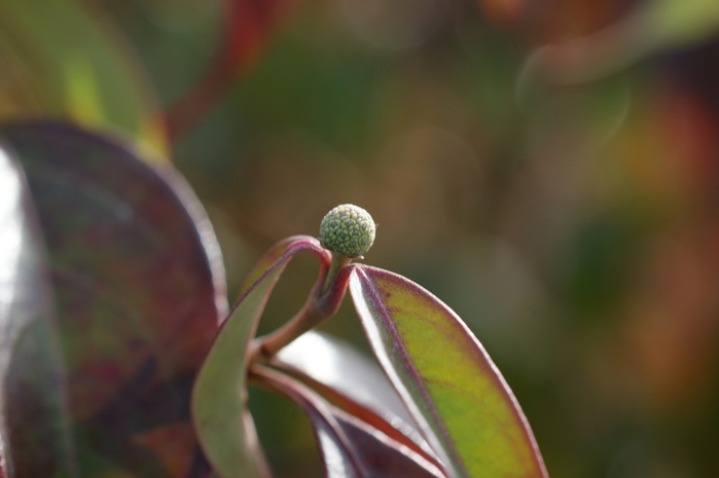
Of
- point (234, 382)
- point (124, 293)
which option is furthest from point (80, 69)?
point (234, 382)

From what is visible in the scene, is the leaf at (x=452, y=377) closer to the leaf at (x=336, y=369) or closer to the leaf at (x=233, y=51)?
the leaf at (x=336, y=369)

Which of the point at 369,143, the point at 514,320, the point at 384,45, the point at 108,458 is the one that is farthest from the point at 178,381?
the point at 384,45

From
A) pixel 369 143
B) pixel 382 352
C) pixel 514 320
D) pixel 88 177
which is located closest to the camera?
pixel 382 352

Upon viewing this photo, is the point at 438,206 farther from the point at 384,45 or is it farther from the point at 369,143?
the point at 384,45

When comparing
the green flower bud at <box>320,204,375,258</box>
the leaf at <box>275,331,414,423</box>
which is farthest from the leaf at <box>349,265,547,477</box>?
the leaf at <box>275,331,414,423</box>

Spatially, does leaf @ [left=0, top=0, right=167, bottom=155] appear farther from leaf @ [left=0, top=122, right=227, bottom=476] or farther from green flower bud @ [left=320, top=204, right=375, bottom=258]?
green flower bud @ [left=320, top=204, right=375, bottom=258]

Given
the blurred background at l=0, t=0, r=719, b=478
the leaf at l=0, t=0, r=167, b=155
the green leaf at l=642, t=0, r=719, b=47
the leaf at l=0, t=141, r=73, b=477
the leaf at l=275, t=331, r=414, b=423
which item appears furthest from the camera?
the blurred background at l=0, t=0, r=719, b=478
